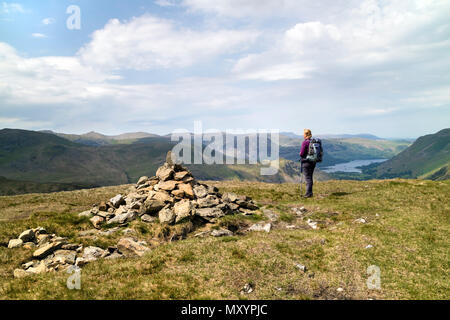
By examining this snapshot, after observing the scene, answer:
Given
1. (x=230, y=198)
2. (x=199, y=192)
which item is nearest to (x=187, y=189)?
(x=199, y=192)

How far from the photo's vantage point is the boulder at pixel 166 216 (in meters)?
19.7

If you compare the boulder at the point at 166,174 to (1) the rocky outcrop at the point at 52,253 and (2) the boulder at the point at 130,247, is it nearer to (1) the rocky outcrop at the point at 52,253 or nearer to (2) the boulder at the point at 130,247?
(2) the boulder at the point at 130,247

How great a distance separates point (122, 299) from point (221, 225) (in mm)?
11333

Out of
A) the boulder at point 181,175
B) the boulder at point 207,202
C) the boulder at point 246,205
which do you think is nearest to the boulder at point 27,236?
the boulder at point 207,202

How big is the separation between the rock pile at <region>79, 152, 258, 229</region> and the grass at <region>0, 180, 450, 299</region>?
49.3 inches

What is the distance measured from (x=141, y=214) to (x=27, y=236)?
7.84 meters

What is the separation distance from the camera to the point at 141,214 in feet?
70.5

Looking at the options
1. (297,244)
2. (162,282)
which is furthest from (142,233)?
(297,244)

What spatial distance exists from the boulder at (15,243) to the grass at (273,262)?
1.69ft

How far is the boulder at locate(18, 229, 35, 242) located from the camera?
1709 cm

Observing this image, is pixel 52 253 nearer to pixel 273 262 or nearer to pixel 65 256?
pixel 65 256

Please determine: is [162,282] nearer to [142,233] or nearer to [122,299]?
[122,299]

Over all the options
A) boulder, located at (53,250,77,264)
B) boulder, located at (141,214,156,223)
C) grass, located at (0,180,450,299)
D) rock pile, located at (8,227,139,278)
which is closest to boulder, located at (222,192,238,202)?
grass, located at (0,180,450,299)

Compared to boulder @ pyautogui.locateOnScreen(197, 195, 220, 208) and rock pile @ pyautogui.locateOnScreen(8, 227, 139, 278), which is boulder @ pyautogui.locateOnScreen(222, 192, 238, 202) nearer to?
boulder @ pyautogui.locateOnScreen(197, 195, 220, 208)
